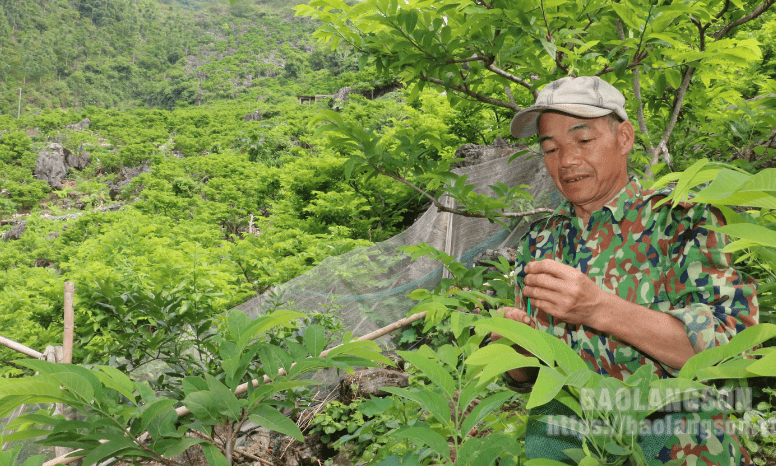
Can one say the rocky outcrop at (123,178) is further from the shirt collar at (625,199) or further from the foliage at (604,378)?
the foliage at (604,378)

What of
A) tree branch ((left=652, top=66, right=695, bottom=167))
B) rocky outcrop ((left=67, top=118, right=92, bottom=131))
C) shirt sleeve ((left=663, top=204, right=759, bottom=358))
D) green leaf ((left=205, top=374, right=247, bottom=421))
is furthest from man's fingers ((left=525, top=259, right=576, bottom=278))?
rocky outcrop ((left=67, top=118, right=92, bottom=131))

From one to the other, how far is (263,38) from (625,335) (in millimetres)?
96343

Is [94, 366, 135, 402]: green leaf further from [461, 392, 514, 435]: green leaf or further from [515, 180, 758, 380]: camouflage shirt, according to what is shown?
[515, 180, 758, 380]: camouflage shirt

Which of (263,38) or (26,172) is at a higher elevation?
(263,38)

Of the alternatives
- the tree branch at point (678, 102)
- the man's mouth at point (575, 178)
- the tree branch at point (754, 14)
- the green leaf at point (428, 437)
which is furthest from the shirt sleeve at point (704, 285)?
the tree branch at point (754, 14)

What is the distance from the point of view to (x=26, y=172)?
118 ft

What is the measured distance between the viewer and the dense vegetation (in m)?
0.62

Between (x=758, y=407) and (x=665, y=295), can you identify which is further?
(x=758, y=407)

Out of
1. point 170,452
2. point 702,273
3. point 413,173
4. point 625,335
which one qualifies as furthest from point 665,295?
point 413,173

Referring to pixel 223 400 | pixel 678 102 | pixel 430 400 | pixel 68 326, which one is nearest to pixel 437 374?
pixel 430 400

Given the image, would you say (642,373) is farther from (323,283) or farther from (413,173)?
(323,283)

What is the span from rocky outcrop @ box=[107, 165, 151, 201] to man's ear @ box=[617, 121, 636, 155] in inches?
1432

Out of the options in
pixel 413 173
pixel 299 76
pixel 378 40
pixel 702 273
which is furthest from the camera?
pixel 299 76

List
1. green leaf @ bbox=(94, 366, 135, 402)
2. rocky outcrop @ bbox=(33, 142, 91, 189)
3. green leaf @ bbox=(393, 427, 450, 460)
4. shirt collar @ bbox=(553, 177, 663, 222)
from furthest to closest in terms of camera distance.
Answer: rocky outcrop @ bbox=(33, 142, 91, 189) → shirt collar @ bbox=(553, 177, 663, 222) → green leaf @ bbox=(94, 366, 135, 402) → green leaf @ bbox=(393, 427, 450, 460)
